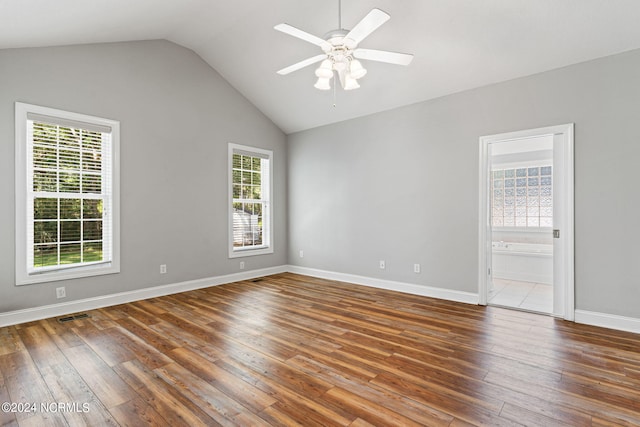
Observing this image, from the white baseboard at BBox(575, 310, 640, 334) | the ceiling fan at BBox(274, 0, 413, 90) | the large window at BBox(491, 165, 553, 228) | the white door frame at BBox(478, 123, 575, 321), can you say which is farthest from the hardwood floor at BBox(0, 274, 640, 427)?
the large window at BBox(491, 165, 553, 228)

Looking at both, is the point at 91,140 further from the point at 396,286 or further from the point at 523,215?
the point at 523,215

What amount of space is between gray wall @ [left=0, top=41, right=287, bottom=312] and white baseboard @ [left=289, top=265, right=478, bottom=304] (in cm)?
108

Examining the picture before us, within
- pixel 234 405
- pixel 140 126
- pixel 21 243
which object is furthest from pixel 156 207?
pixel 234 405

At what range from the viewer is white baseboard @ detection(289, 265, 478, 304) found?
171 inches

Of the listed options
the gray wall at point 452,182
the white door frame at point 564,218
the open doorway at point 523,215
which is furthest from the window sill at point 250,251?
the white door frame at point 564,218

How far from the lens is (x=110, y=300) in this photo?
4219 mm

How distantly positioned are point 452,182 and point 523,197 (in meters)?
2.96

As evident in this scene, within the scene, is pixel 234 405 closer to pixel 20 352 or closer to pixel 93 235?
pixel 20 352

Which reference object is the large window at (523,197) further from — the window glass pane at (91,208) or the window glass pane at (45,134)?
the window glass pane at (45,134)

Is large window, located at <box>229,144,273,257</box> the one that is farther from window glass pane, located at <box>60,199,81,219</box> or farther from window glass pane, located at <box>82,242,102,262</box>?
window glass pane, located at <box>60,199,81,219</box>

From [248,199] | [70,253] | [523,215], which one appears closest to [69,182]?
[70,253]

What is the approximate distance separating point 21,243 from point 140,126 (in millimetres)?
1993

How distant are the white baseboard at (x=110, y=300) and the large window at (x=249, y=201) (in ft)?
1.46

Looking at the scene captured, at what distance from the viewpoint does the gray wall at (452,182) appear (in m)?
3.33
